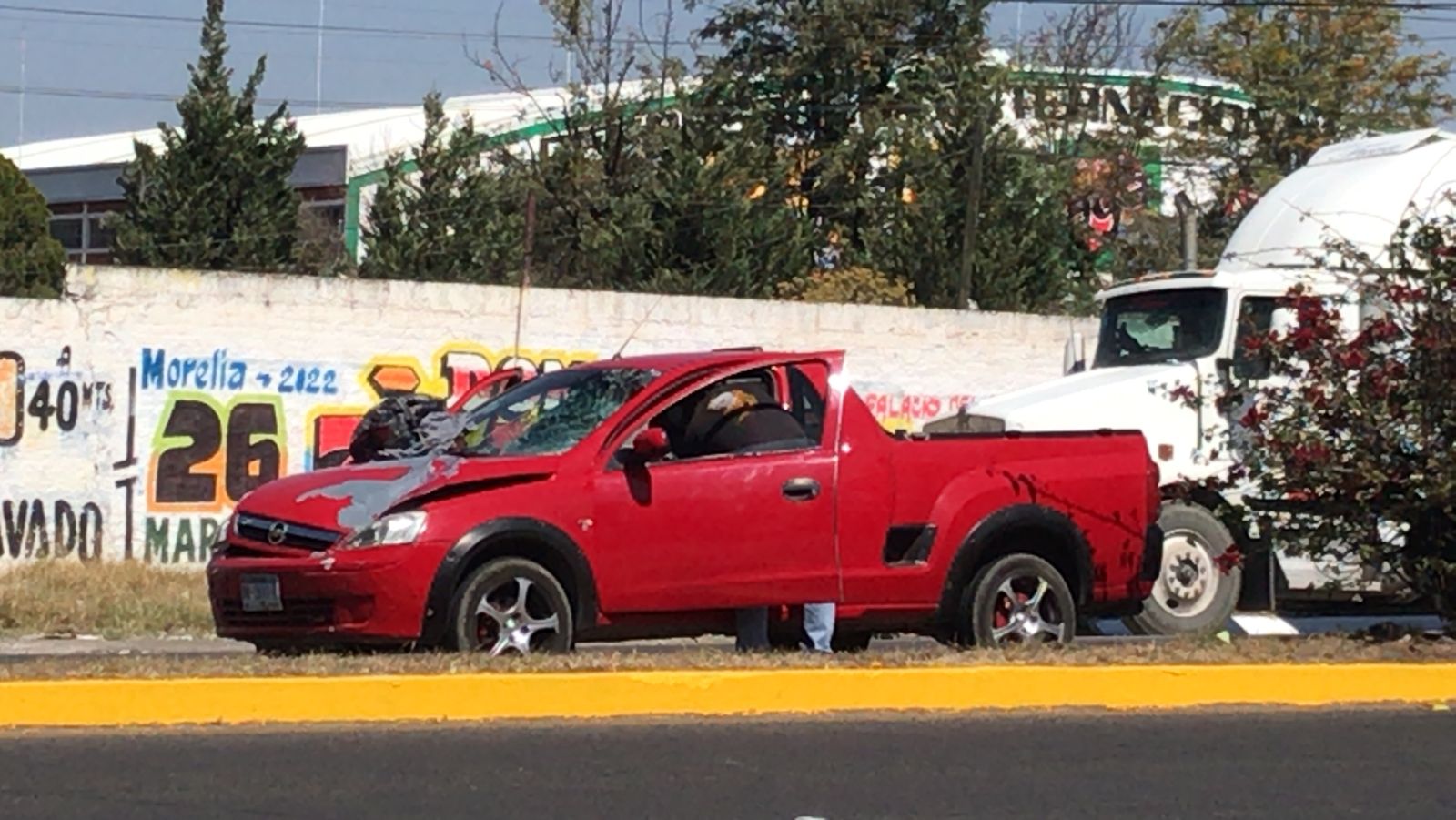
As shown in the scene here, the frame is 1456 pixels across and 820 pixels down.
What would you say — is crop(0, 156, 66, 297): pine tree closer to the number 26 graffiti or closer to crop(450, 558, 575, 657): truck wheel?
the number 26 graffiti

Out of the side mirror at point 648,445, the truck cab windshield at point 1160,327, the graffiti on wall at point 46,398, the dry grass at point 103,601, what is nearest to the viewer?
the side mirror at point 648,445

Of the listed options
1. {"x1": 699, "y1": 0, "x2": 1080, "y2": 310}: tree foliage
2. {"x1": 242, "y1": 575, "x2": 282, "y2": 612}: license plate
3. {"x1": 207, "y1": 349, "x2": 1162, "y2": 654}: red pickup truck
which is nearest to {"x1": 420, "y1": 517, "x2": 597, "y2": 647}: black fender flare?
{"x1": 207, "y1": 349, "x2": 1162, "y2": 654}: red pickup truck

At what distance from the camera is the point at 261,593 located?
1070cm

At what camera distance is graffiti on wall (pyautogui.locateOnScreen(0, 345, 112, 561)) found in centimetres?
2042

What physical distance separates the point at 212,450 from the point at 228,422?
0.32m

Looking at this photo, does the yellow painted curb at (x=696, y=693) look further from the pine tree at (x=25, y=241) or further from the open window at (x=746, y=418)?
the pine tree at (x=25, y=241)

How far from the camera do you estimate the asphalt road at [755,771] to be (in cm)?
750

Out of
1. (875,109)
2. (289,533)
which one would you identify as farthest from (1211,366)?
(875,109)

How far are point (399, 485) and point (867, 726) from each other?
9.01 feet

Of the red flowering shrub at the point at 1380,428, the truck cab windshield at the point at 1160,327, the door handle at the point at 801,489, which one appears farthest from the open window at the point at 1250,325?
the door handle at the point at 801,489

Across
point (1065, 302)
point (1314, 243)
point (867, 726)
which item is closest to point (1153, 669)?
point (867, 726)

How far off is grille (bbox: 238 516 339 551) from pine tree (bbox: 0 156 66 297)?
19.1 m

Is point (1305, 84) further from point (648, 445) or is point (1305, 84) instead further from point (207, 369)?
point (648, 445)

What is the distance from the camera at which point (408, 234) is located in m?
29.4
